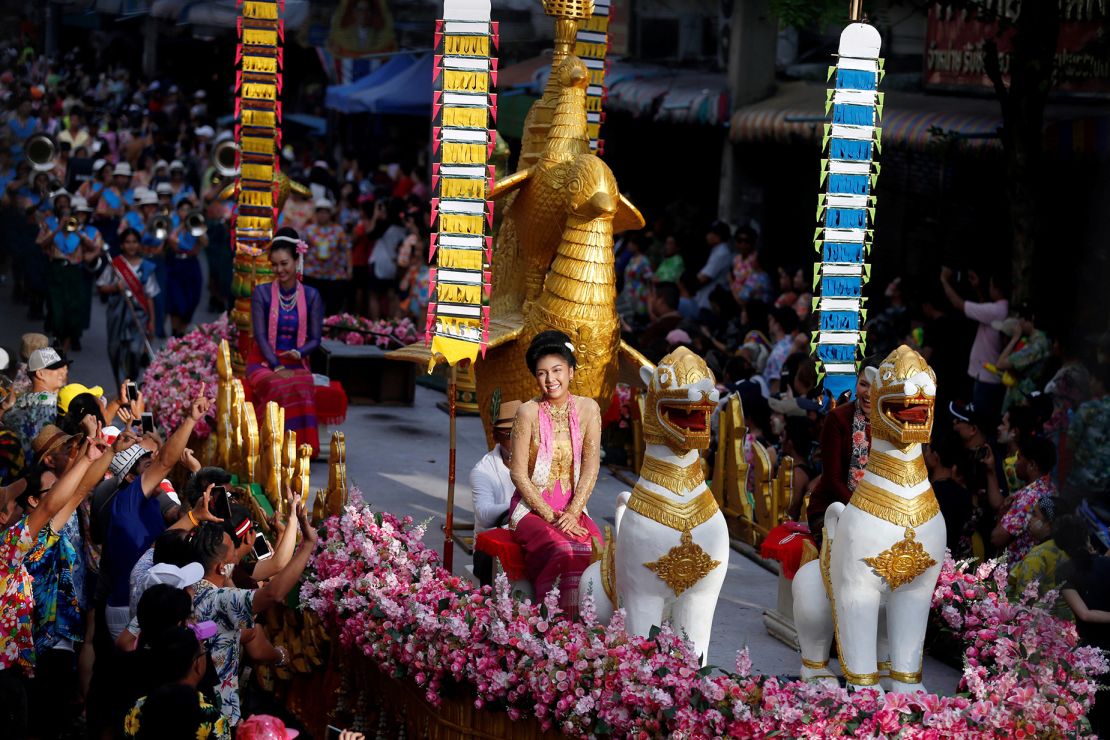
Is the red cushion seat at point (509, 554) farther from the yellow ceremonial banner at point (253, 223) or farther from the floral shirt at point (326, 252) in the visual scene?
the floral shirt at point (326, 252)

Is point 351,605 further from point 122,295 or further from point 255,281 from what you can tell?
point 122,295

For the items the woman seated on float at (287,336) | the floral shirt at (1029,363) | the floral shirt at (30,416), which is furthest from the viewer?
the floral shirt at (1029,363)

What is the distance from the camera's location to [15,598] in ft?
21.2

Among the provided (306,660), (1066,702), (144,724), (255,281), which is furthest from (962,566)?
(255,281)

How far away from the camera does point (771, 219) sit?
56.8 ft

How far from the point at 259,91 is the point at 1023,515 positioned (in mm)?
5707

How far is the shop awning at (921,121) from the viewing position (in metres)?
11.6

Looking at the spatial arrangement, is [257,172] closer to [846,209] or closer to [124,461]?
[124,461]

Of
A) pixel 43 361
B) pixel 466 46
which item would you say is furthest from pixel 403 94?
pixel 466 46

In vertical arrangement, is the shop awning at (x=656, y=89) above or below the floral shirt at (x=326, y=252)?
above

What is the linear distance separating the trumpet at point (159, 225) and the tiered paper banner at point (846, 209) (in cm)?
945

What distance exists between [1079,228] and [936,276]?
1.89m

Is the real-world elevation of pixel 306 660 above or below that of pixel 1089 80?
below

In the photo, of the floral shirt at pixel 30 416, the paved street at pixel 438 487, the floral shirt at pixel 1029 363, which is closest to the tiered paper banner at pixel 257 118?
the paved street at pixel 438 487
